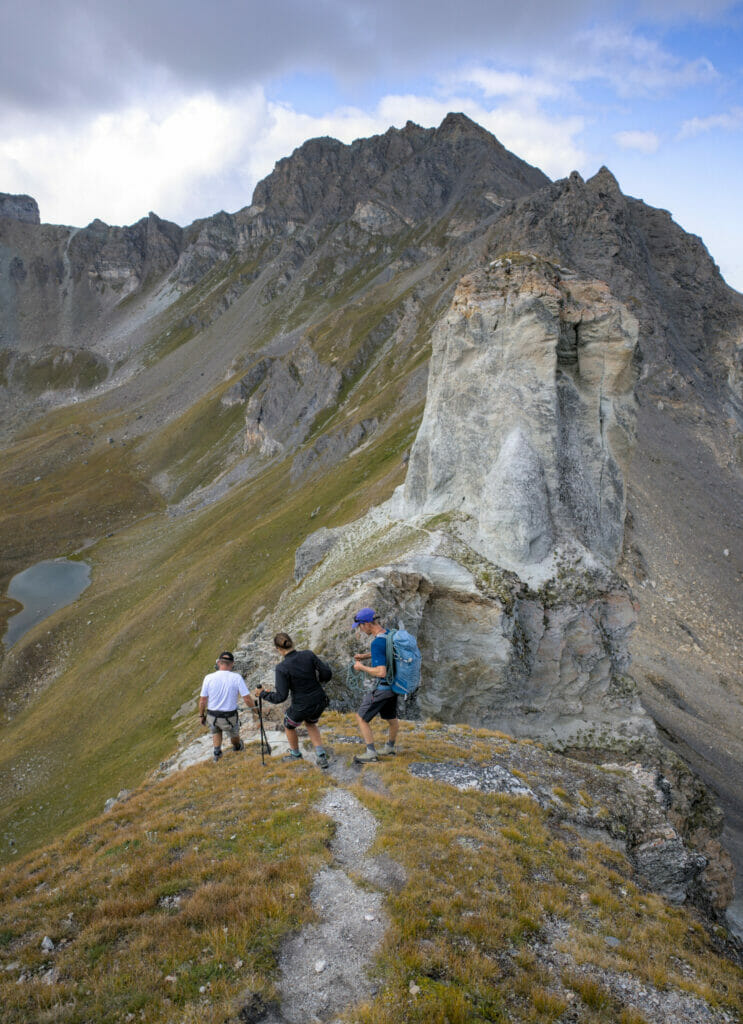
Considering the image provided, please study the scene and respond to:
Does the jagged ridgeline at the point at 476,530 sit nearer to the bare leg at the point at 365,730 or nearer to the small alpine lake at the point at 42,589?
the small alpine lake at the point at 42,589

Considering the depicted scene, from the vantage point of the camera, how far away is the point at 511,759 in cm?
1644

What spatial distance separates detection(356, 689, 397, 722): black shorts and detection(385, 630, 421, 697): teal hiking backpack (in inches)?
15.9

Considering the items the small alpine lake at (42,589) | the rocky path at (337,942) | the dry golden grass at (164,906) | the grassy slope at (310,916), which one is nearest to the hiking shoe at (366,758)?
the grassy slope at (310,916)

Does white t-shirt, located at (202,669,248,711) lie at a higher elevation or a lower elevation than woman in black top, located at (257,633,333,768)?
lower

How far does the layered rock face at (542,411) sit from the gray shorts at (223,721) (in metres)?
14.2

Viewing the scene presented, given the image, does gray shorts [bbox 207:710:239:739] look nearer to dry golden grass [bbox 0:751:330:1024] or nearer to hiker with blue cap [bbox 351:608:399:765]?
dry golden grass [bbox 0:751:330:1024]

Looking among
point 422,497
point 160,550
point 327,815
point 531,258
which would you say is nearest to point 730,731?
point 422,497

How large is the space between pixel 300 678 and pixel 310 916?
4991 millimetres

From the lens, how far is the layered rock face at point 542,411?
982 inches

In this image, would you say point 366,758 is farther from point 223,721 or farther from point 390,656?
point 223,721

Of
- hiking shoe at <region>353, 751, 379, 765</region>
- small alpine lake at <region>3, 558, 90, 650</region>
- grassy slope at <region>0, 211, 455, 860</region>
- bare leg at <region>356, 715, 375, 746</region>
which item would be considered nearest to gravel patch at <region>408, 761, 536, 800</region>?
hiking shoe at <region>353, 751, 379, 765</region>

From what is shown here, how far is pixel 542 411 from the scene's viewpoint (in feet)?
82.6

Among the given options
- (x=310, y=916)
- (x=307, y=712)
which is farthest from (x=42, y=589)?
(x=310, y=916)

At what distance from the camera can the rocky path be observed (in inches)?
276
